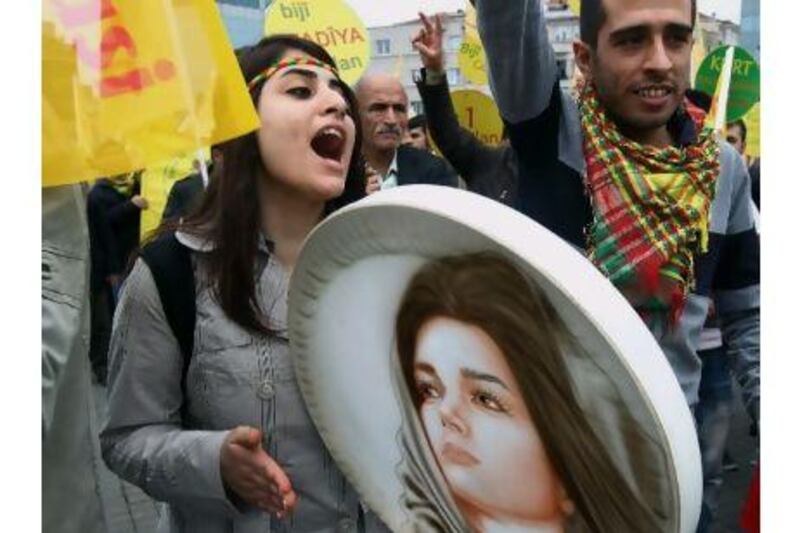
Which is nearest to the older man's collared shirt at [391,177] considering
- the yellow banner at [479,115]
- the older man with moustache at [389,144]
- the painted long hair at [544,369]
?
the older man with moustache at [389,144]

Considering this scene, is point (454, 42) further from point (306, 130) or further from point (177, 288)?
point (177, 288)

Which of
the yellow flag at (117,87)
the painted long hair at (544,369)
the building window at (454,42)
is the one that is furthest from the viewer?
the yellow flag at (117,87)

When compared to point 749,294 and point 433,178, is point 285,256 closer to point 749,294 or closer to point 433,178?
point 433,178

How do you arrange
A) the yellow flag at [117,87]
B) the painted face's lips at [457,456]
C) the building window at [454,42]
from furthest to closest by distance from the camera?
the yellow flag at [117,87]
the building window at [454,42]
the painted face's lips at [457,456]

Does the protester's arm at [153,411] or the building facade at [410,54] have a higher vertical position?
the building facade at [410,54]

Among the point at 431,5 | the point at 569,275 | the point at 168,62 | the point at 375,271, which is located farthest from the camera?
the point at 168,62

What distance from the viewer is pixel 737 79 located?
1553 mm

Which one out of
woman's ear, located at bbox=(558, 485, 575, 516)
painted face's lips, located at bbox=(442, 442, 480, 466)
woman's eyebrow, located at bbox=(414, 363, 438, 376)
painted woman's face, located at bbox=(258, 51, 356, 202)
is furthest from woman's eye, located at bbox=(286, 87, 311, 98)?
woman's ear, located at bbox=(558, 485, 575, 516)

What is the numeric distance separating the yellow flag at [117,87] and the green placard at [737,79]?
72cm

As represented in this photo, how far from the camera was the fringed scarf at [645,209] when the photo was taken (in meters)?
1.47

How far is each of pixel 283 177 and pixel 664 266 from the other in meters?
0.55

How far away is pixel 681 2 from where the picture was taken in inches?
58.3

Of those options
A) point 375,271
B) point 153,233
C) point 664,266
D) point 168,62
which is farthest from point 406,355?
point 168,62

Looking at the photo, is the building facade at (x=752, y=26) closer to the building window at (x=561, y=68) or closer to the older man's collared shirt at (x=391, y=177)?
the building window at (x=561, y=68)
